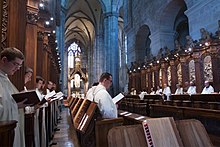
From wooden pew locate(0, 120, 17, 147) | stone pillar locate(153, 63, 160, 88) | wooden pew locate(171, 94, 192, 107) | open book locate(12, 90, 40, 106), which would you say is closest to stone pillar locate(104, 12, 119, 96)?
stone pillar locate(153, 63, 160, 88)

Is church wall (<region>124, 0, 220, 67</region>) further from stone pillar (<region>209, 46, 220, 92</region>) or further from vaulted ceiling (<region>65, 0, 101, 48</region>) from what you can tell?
vaulted ceiling (<region>65, 0, 101, 48</region>)

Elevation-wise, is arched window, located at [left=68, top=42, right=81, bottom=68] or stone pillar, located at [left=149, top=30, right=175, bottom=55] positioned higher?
arched window, located at [left=68, top=42, right=81, bottom=68]

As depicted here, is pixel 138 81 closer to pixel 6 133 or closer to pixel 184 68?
pixel 184 68

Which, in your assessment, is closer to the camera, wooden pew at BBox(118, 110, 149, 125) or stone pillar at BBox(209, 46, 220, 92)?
wooden pew at BBox(118, 110, 149, 125)

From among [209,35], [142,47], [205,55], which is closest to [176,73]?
[205,55]

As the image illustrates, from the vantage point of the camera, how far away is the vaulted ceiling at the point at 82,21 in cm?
2962

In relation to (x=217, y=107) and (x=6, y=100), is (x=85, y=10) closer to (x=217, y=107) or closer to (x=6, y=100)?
(x=217, y=107)

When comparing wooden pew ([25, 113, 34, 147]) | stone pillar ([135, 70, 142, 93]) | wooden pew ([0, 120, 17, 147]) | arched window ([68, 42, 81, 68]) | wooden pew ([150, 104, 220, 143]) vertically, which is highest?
arched window ([68, 42, 81, 68])

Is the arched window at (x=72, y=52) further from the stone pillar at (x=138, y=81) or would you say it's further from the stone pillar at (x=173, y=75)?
the stone pillar at (x=173, y=75)

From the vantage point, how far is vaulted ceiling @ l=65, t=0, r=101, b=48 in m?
29.6

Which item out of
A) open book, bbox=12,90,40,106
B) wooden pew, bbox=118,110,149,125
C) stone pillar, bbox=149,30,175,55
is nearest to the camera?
open book, bbox=12,90,40,106

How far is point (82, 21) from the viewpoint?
3491 centimetres

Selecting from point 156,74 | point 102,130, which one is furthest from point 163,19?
point 102,130

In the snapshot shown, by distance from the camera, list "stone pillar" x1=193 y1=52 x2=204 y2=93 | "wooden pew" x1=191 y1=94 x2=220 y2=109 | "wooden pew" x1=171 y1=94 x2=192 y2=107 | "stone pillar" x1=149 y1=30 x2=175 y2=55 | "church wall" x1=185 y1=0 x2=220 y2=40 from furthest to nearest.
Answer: "stone pillar" x1=149 y1=30 x2=175 y2=55 < "stone pillar" x1=193 y1=52 x2=204 y2=93 < "church wall" x1=185 y1=0 x2=220 y2=40 < "wooden pew" x1=171 y1=94 x2=192 y2=107 < "wooden pew" x1=191 y1=94 x2=220 y2=109
